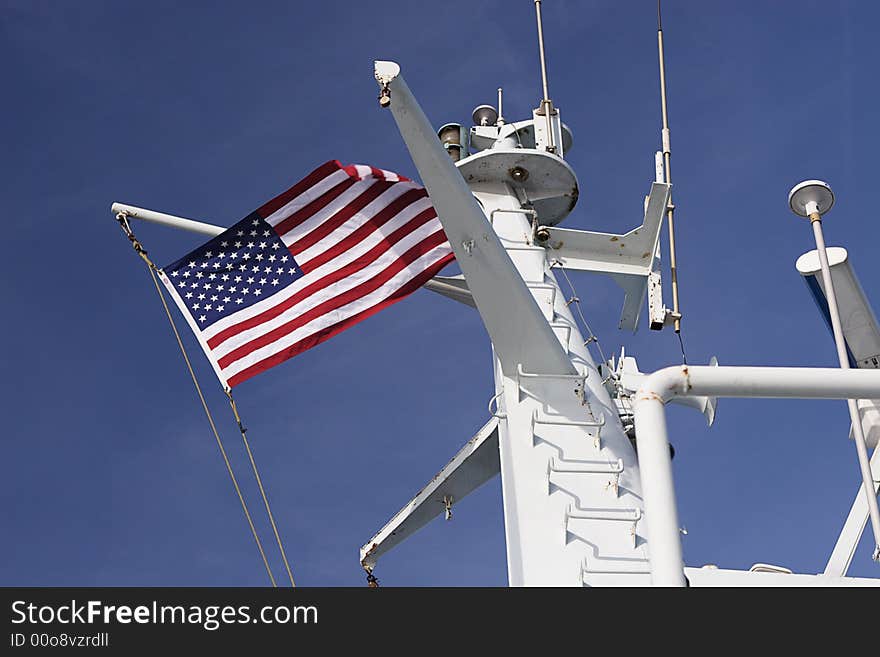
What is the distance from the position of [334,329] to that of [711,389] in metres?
Answer: 6.79

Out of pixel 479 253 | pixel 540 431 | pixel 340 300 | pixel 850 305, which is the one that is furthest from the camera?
pixel 340 300

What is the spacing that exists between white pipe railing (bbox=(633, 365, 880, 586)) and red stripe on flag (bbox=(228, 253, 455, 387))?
6.59 metres

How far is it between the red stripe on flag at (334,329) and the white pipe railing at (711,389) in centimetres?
659

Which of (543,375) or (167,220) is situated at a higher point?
(167,220)

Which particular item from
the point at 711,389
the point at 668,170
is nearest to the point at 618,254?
the point at 668,170

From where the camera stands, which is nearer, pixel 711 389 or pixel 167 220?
pixel 711 389

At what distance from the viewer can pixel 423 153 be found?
8.73m

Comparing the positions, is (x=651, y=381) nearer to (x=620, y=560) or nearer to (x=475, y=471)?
(x=620, y=560)

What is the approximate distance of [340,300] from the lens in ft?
33.5

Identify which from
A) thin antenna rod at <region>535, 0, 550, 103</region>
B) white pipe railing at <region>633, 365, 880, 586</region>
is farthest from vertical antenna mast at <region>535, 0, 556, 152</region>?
white pipe railing at <region>633, 365, 880, 586</region>

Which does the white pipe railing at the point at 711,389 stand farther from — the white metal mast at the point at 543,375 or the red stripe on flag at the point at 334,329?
the red stripe on flag at the point at 334,329

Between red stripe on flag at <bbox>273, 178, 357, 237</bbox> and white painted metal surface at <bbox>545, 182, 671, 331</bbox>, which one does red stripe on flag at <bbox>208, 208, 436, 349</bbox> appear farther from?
white painted metal surface at <bbox>545, 182, 671, 331</bbox>

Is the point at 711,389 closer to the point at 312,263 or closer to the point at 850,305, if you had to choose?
the point at 850,305
